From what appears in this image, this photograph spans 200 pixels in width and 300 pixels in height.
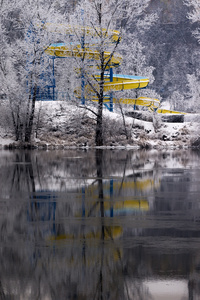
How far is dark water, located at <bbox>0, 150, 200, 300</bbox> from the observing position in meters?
3.73

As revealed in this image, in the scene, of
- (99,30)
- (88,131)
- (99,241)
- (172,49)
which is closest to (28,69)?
(99,30)

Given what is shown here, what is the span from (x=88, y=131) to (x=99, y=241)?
25.8m

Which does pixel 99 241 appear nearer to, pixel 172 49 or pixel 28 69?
pixel 28 69

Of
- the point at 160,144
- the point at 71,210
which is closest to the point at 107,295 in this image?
the point at 71,210

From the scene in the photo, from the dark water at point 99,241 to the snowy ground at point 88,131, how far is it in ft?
64.5

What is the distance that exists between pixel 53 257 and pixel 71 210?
263 cm

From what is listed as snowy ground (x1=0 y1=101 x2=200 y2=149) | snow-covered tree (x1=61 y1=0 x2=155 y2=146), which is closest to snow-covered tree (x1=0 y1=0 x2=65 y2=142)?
snowy ground (x1=0 y1=101 x2=200 y2=149)

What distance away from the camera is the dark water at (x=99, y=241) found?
373cm

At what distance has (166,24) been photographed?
273 ft

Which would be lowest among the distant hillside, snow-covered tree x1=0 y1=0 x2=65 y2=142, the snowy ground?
the snowy ground

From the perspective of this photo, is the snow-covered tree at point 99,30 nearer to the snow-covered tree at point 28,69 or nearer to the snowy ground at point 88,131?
the snowy ground at point 88,131

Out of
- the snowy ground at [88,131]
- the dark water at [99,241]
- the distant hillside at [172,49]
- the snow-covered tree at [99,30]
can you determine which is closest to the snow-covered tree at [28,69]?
the snowy ground at [88,131]

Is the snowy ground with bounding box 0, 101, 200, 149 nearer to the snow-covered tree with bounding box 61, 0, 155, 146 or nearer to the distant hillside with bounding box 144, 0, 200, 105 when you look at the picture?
the snow-covered tree with bounding box 61, 0, 155, 146

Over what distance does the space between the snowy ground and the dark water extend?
19.7 metres
